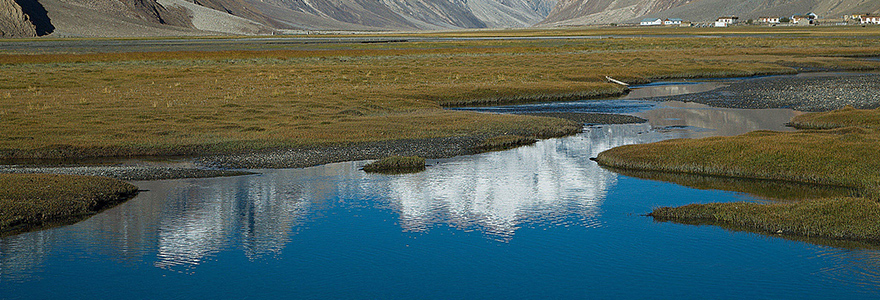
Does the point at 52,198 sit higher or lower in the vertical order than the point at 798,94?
lower

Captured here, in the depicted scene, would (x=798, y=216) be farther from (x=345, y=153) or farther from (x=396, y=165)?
(x=345, y=153)

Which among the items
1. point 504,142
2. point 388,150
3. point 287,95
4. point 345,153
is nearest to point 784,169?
point 504,142

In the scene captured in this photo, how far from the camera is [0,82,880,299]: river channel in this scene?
15.7 metres

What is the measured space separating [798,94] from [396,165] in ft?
122

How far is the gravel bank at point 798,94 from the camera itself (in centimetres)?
4853

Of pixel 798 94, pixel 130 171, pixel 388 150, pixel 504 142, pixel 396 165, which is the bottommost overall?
pixel 130 171

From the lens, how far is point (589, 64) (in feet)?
287

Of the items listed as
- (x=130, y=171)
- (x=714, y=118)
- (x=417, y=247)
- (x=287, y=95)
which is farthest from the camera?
(x=287, y=95)

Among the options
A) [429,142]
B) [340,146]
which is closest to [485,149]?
[429,142]

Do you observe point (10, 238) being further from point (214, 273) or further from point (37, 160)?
point (37, 160)

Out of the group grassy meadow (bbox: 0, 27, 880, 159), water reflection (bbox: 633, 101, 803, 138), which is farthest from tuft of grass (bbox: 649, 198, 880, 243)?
grassy meadow (bbox: 0, 27, 880, 159)

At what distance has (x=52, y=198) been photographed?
71.6 ft

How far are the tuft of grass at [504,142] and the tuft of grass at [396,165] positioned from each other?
5.40m

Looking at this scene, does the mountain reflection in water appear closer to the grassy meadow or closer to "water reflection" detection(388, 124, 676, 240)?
"water reflection" detection(388, 124, 676, 240)
